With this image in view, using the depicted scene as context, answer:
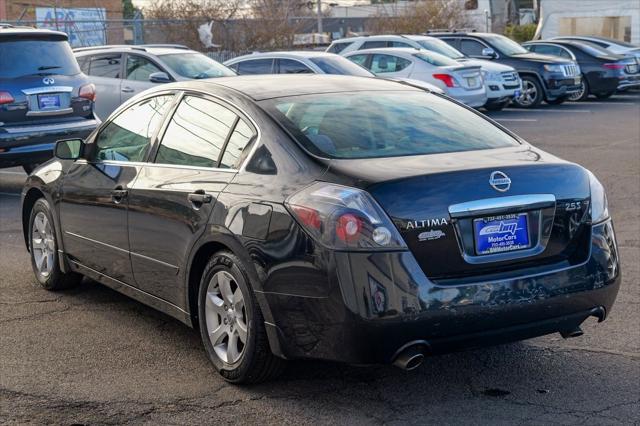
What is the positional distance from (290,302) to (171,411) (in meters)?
0.81

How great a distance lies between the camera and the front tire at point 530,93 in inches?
945

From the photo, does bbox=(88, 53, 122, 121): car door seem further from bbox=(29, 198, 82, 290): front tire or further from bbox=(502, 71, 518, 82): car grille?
bbox=(29, 198, 82, 290): front tire

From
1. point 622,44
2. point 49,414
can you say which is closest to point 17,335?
point 49,414

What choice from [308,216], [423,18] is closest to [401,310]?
[308,216]

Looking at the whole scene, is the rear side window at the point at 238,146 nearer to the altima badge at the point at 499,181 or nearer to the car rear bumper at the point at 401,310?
the car rear bumper at the point at 401,310

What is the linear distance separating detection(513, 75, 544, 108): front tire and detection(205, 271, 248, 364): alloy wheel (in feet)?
64.1

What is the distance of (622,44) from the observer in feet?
92.8

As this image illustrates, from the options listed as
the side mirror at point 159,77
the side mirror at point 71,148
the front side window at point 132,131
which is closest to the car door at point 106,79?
the side mirror at point 159,77

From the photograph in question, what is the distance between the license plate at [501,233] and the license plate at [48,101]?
8031 mm

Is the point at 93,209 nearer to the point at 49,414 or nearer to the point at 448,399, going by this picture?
the point at 49,414

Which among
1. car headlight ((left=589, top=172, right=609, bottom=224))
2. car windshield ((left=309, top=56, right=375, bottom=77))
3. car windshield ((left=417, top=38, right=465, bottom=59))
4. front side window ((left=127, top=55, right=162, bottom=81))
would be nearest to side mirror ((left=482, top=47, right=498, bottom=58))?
car windshield ((left=417, top=38, right=465, bottom=59))

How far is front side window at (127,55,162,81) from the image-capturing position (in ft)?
53.2

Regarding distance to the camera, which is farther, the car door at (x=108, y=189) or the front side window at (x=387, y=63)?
the front side window at (x=387, y=63)

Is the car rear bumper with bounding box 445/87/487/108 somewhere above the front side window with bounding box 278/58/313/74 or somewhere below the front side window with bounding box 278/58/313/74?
below
